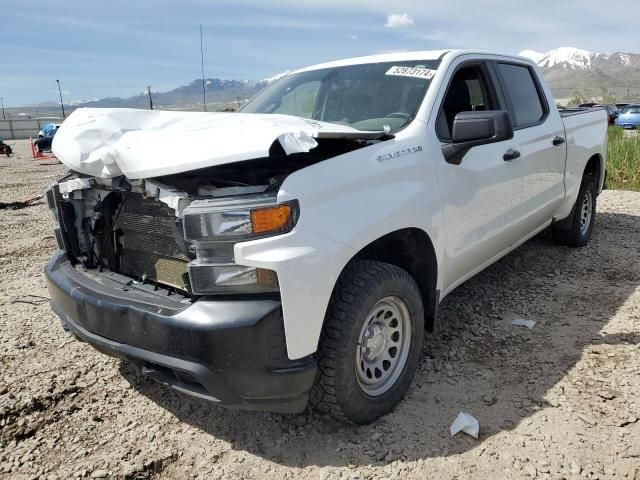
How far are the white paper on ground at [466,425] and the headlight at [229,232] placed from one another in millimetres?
1279

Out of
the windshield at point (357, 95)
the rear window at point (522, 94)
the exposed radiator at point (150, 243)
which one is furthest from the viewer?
the rear window at point (522, 94)

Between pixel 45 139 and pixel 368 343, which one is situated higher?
pixel 368 343

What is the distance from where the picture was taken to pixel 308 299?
2174 mm

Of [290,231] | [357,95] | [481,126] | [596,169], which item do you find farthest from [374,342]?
[596,169]

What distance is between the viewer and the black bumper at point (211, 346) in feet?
6.89

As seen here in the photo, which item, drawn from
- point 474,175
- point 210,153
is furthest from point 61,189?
point 474,175

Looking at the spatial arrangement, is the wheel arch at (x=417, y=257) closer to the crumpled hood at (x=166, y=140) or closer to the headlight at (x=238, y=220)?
the crumpled hood at (x=166, y=140)

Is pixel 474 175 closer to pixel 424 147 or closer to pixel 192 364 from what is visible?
pixel 424 147

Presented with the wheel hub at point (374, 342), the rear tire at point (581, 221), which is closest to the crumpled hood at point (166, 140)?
the wheel hub at point (374, 342)

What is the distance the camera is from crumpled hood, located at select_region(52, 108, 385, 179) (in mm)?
2180

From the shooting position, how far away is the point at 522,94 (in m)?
4.21

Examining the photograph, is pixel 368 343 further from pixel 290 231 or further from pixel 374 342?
pixel 290 231

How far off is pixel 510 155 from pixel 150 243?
7.86ft

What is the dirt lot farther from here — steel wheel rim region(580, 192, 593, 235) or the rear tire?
steel wheel rim region(580, 192, 593, 235)
